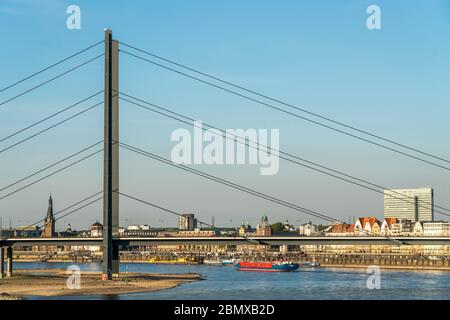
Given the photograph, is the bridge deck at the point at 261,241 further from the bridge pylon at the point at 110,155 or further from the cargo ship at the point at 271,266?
the cargo ship at the point at 271,266

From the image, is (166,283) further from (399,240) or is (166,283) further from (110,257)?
(399,240)

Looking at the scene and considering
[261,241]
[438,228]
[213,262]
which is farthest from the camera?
[438,228]

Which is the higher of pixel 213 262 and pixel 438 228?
pixel 438 228

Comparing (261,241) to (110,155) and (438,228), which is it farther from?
(438,228)

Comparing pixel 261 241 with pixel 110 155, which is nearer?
pixel 110 155

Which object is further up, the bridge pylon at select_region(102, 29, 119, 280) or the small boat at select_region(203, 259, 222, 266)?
the bridge pylon at select_region(102, 29, 119, 280)

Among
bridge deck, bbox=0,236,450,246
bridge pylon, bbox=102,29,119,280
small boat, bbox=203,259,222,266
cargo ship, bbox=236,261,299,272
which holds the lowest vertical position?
small boat, bbox=203,259,222,266

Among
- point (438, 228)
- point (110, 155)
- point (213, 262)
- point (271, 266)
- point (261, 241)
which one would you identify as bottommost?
point (213, 262)

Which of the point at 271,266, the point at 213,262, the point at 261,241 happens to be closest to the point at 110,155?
the point at 261,241

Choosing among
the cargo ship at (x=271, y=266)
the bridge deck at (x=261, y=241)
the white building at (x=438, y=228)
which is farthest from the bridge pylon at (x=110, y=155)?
the white building at (x=438, y=228)

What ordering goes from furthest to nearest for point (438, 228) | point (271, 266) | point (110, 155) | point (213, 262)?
point (438, 228)
point (213, 262)
point (271, 266)
point (110, 155)

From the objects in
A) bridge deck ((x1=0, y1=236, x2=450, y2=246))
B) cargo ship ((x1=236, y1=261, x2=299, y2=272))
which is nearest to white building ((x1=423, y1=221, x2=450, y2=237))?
cargo ship ((x1=236, y1=261, x2=299, y2=272))

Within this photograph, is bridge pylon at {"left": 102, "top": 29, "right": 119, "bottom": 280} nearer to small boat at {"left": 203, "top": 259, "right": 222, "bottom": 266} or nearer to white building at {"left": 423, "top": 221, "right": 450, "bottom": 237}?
small boat at {"left": 203, "top": 259, "right": 222, "bottom": 266}
